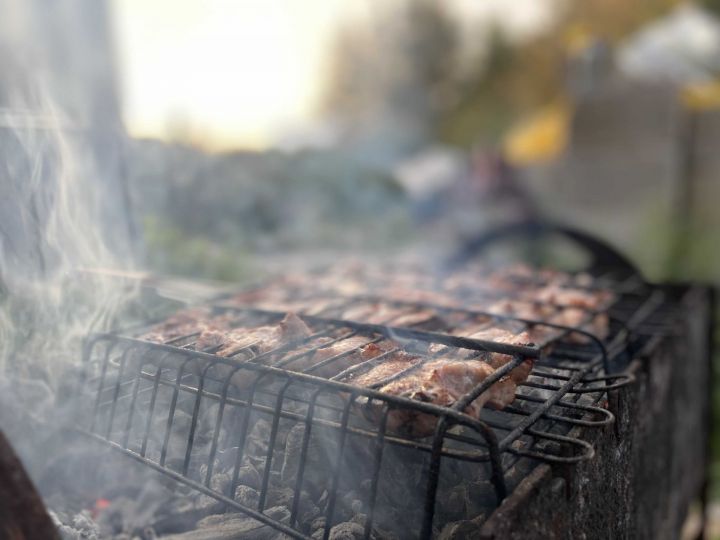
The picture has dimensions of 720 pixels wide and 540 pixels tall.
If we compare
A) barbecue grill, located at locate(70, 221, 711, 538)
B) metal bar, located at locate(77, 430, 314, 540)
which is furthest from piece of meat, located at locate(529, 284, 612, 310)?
metal bar, located at locate(77, 430, 314, 540)

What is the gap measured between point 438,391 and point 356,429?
347mm

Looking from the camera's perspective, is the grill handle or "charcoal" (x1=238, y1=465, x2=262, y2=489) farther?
the grill handle

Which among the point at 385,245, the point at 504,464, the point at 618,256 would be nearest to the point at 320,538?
the point at 504,464

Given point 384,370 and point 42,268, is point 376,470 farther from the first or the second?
point 42,268

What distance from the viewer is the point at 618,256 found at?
537 cm

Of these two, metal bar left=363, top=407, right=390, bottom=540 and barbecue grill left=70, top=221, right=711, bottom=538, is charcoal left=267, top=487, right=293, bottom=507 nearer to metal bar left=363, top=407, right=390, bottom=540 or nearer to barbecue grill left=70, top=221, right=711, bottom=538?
barbecue grill left=70, top=221, right=711, bottom=538

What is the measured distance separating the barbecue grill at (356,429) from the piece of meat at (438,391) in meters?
0.03

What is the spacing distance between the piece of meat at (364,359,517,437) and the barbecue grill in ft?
0.09

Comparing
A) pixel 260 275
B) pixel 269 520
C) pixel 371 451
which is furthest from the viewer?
pixel 260 275

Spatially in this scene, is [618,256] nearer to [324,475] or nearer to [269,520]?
[324,475]

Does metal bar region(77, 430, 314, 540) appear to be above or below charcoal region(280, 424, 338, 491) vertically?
below

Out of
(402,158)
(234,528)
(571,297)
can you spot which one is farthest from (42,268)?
(402,158)

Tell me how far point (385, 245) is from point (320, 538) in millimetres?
8763

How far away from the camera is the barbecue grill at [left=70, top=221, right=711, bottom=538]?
2.04 meters
